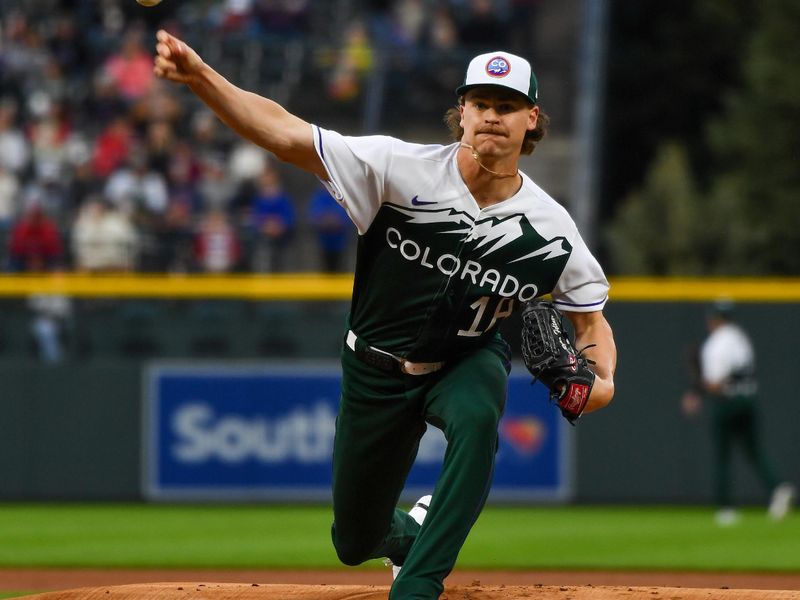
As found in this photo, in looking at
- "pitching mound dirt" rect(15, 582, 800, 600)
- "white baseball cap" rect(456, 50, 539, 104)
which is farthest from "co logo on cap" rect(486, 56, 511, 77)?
"pitching mound dirt" rect(15, 582, 800, 600)

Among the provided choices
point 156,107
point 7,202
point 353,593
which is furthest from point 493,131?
point 156,107

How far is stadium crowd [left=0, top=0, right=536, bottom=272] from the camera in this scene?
43.4 feet

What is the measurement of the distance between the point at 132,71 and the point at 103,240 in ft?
9.58

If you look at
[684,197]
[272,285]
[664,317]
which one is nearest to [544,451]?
[664,317]

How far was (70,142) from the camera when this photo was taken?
1485 cm

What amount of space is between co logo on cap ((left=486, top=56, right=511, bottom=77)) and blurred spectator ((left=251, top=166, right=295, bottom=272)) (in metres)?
8.28

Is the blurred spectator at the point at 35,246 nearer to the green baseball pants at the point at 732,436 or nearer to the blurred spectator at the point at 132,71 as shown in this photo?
the blurred spectator at the point at 132,71

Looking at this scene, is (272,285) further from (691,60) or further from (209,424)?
(691,60)

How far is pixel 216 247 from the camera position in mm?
13180

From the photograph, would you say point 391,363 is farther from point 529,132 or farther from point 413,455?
point 529,132

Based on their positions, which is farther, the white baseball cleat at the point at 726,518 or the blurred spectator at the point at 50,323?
the blurred spectator at the point at 50,323

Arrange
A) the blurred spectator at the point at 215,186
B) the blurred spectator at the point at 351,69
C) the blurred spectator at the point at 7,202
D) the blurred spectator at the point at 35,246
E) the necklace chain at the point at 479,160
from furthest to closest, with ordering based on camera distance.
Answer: the blurred spectator at the point at 351,69 → the blurred spectator at the point at 215,186 → the blurred spectator at the point at 7,202 → the blurred spectator at the point at 35,246 → the necklace chain at the point at 479,160

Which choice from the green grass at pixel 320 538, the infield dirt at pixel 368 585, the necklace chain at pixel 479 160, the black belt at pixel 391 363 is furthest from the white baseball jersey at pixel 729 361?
the necklace chain at pixel 479 160

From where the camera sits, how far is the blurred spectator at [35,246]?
1302 cm
